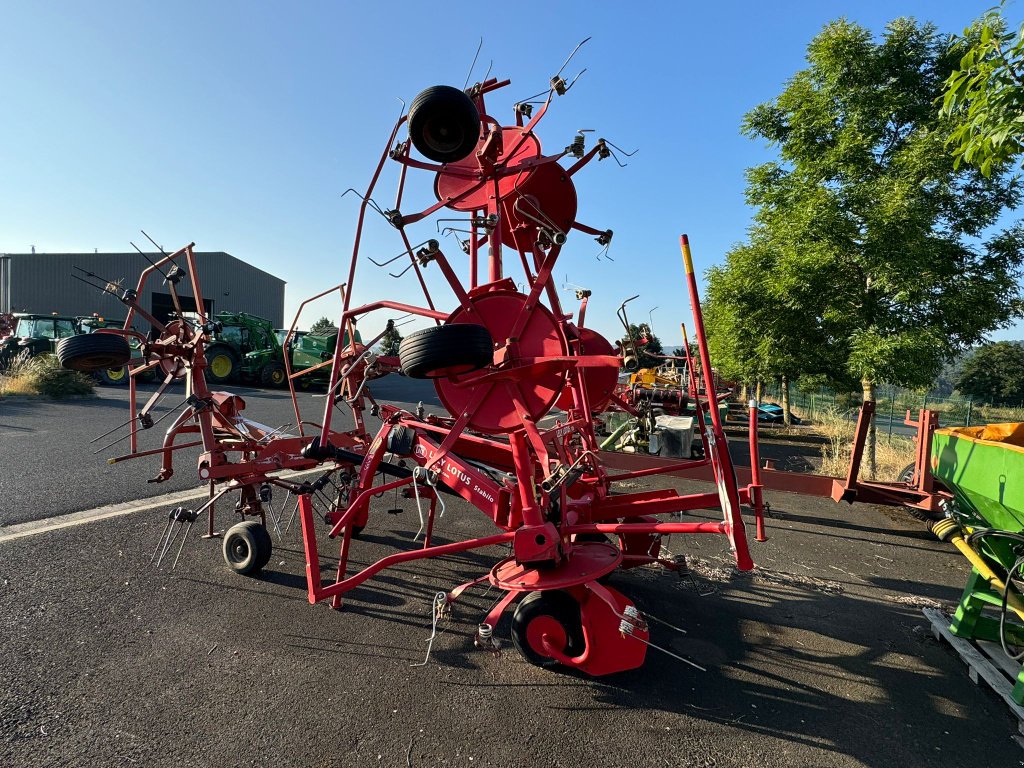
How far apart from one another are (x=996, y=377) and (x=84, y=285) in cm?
5612

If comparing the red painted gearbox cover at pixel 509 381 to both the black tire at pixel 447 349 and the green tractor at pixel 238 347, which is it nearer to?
the black tire at pixel 447 349

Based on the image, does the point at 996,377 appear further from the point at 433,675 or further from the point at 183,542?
the point at 183,542

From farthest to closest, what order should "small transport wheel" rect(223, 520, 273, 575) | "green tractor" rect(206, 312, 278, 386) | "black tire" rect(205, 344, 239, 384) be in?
"green tractor" rect(206, 312, 278, 386) < "black tire" rect(205, 344, 239, 384) < "small transport wheel" rect(223, 520, 273, 575)

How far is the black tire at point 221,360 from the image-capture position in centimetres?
2027

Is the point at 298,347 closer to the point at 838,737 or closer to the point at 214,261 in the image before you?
the point at 214,261

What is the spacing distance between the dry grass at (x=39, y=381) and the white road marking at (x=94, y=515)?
1176 cm

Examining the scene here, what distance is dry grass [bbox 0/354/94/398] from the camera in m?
15.5

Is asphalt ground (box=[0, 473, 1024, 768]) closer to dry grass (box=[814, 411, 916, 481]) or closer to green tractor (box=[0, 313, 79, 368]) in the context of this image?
dry grass (box=[814, 411, 916, 481])

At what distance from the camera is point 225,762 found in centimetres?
262

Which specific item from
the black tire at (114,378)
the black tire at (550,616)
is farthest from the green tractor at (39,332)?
the black tire at (550,616)

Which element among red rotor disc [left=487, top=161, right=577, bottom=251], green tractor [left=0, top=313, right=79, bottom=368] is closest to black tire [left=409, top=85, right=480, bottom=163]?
red rotor disc [left=487, top=161, right=577, bottom=251]

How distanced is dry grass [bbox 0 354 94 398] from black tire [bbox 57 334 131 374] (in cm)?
1416

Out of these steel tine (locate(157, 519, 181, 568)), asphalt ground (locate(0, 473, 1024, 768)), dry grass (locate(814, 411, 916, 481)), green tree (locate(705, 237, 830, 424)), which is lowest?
asphalt ground (locate(0, 473, 1024, 768))

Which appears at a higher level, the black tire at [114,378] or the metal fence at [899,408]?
the black tire at [114,378]
